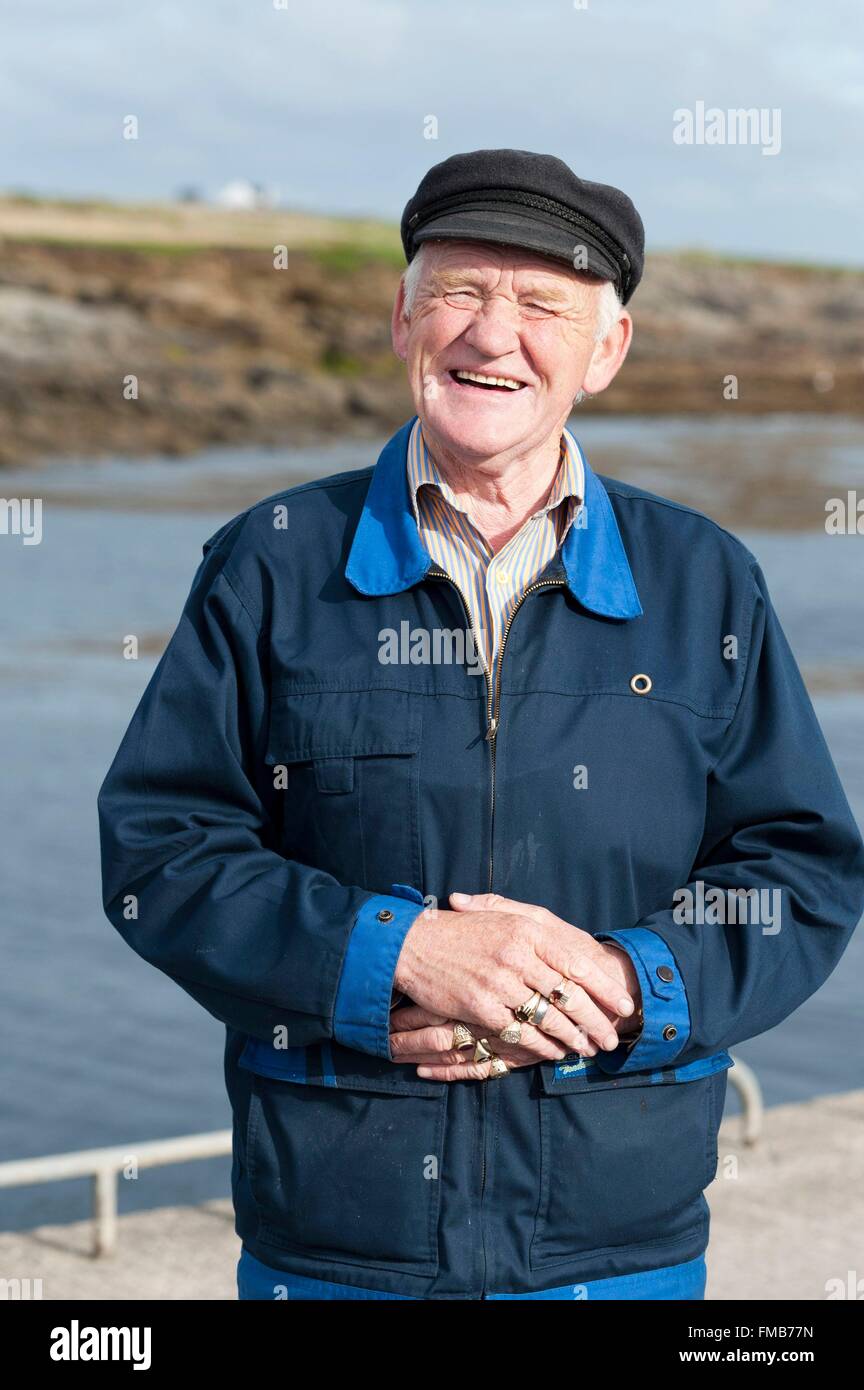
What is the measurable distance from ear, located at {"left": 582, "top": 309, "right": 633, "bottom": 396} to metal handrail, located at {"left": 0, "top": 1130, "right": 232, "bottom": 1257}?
6.97 feet

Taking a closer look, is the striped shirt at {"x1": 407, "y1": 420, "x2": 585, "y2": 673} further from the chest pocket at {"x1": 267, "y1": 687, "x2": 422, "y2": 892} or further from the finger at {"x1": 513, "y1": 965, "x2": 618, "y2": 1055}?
the finger at {"x1": 513, "y1": 965, "x2": 618, "y2": 1055}

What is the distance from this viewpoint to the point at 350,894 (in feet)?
7.41

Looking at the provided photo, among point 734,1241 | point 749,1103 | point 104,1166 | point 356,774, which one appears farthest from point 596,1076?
point 749,1103

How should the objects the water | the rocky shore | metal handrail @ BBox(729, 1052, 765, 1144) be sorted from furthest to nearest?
the rocky shore → the water → metal handrail @ BBox(729, 1052, 765, 1144)

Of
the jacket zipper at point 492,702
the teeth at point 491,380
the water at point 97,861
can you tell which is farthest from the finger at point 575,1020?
the water at point 97,861

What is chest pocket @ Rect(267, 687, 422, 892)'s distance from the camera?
229cm

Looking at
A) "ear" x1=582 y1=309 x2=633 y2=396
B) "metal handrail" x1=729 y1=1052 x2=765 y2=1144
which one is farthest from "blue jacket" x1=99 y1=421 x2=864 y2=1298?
"metal handrail" x1=729 y1=1052 x2=765 y2=1144

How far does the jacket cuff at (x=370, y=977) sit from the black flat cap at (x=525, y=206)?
857mm

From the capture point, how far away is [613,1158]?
90.4 inches

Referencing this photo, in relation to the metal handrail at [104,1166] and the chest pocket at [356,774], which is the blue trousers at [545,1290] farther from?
the metal handrail at [104,1166]

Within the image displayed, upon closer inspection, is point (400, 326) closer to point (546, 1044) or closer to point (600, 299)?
point (600, 299)

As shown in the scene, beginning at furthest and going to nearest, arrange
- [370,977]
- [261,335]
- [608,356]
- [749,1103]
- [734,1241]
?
[261,335] < [749,1103] < [734,1241] < [608,356] < [370,977]

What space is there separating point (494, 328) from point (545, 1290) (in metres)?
1.20
